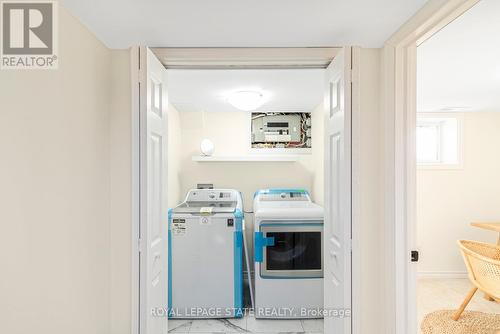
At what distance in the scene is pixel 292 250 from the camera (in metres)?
2.93

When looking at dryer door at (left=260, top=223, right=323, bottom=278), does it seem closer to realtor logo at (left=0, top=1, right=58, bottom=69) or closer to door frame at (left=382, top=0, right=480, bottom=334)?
door frame at (left=382, top=0, right=480, bottom=334)

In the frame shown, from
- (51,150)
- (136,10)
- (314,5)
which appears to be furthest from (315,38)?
(51,150)

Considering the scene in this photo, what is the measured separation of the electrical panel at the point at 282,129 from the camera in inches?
153

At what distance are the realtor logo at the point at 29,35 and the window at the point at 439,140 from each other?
4057 millimetres

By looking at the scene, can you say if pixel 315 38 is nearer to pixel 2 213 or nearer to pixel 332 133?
pixel 332 133

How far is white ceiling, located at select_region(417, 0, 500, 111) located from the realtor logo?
1.87 meters

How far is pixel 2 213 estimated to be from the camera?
3.43 ft

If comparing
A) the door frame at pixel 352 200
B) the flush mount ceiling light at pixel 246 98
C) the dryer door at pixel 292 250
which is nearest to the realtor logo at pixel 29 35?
the door frame at pixel 352 200

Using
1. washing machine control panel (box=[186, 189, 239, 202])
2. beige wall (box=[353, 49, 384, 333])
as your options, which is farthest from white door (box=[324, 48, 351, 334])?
washing machine control panel (box=[186, 189, 239, 202])

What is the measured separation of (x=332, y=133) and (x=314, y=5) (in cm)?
73

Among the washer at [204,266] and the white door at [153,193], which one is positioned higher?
the white door at [153,193]

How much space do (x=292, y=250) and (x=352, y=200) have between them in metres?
1.45

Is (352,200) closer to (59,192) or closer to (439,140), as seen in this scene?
(59,192)

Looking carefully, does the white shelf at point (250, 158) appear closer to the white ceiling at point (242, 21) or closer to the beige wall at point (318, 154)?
the beige wall at point (318, 154)
